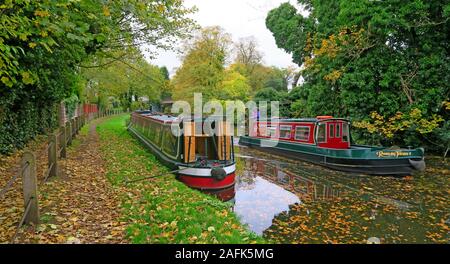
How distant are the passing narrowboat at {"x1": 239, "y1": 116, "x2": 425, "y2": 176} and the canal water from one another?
1.52ft

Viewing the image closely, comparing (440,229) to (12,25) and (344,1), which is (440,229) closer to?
(12,25)

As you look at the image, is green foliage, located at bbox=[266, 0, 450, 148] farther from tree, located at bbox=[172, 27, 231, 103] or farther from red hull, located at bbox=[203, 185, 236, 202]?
tree, located at bbox=[172, 27, 231, 103]

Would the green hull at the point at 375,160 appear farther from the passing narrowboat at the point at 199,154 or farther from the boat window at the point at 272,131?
the passing narrowboat at the point at 199,154

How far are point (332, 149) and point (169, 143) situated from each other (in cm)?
691

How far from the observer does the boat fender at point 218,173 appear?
890 cm

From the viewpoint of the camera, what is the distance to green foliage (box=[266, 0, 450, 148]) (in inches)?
539

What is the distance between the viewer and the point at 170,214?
5668 millimetres

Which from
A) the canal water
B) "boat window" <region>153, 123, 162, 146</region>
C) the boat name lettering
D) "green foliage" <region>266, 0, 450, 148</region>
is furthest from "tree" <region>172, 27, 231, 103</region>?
the boat name lettering

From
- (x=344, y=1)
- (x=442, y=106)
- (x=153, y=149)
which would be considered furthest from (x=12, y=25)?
(x=442, y=106)

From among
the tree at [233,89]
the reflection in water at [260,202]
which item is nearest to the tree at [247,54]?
the tree at [233,89]

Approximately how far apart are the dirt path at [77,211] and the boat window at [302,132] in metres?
9.76

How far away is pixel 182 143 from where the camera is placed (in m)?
9.59

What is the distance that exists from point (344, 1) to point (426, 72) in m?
5.09
